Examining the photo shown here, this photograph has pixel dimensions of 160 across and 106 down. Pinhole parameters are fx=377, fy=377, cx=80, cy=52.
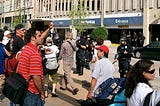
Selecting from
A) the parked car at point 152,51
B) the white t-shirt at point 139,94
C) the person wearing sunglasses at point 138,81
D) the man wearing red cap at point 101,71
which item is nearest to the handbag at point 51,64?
the man wearing red cap at point 101,71

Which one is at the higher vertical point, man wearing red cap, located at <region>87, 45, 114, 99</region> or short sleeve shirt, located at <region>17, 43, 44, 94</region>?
short sleeve shirt, located at <region>17, 43, 44, 94</region>

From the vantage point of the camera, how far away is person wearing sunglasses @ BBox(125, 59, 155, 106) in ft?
13.1

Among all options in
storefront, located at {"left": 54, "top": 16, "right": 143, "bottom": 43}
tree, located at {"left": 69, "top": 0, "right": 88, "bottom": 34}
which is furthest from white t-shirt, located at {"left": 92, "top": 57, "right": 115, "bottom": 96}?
tree, located at {"left": 69, "top": 0, "right": 88, "bottom": 34}

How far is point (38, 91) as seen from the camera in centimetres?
521

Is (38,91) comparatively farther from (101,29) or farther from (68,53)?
(101,29)

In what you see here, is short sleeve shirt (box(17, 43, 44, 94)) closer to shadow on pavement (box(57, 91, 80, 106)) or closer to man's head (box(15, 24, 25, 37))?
man's head (box(15, 24, 25, 37))

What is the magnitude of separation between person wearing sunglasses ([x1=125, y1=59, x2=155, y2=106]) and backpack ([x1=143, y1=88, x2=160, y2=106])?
25 centimetres

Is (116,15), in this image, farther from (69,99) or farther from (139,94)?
(139,94)

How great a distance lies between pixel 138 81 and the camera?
4.08m

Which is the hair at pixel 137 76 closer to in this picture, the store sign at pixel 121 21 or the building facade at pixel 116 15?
the building facade at pixel 116 15

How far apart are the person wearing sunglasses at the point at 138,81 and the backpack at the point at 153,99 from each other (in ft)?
0.82

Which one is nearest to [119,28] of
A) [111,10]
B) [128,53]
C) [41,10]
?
[111,10]

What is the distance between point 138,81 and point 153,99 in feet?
1.52

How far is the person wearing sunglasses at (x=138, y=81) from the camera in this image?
401 cm
